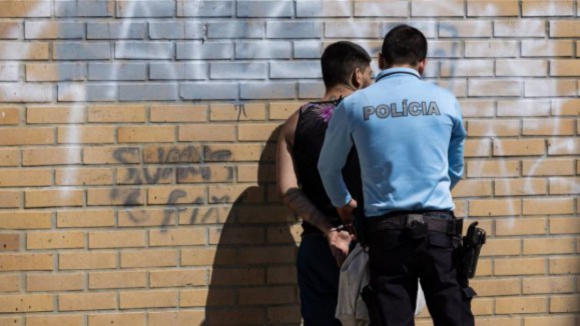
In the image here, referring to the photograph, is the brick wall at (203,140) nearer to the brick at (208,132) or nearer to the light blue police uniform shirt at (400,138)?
the brick at (208,132)

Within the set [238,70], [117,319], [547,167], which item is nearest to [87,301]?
[117,319]

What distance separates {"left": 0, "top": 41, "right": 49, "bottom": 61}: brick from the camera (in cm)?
499

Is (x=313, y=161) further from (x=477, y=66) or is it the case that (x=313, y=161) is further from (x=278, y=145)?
(x=477, y=66)

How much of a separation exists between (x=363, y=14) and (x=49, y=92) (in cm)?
161

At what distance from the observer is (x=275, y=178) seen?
5152 mm

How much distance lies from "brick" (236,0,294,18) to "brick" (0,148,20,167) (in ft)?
4.23

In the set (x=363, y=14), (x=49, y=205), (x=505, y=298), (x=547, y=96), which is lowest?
(x=505, y=298)

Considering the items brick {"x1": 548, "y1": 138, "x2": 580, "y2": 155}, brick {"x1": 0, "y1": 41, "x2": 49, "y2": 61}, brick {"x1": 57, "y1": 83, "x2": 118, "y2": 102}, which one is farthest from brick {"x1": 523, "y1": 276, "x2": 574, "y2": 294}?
brick {"x1": 0, "y1": 41, "x2": 49, "y2": 61}

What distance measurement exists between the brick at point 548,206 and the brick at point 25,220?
244 centimetres

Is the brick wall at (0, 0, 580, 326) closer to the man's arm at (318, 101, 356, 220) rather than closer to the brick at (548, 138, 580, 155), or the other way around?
the brick at (548, 138, 580, 155)

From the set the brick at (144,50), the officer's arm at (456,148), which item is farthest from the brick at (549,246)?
the brick at (144,50)

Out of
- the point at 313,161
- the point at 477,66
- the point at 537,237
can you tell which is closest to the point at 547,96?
the point at 477,66

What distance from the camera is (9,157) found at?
16.4ft

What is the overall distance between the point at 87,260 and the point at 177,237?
46 centimetres
